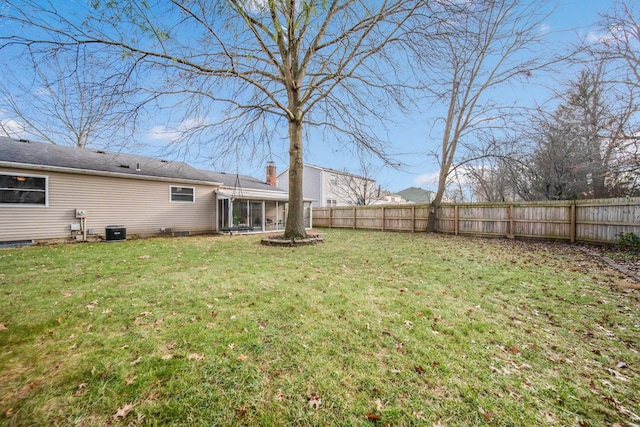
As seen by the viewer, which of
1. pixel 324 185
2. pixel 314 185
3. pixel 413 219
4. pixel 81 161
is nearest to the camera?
pixel 81 161

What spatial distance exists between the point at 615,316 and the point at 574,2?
9693 mm

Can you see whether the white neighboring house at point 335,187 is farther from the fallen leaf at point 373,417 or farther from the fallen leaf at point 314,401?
the fallen leaf at point 373,417

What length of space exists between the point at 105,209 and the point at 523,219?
1888 cm

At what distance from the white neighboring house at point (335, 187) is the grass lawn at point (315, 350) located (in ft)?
68.2

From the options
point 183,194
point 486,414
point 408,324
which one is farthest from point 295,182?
point 486,414

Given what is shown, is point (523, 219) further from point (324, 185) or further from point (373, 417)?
point (324, 185)

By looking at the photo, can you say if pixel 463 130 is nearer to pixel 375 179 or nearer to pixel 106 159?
pixel 375 179

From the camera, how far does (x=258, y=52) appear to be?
27.7ft

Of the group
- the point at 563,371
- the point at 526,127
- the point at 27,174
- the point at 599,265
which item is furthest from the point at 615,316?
the point at 27,174

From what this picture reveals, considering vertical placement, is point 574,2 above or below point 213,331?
above

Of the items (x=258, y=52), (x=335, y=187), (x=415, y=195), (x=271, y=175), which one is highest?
(x=258, y=52)

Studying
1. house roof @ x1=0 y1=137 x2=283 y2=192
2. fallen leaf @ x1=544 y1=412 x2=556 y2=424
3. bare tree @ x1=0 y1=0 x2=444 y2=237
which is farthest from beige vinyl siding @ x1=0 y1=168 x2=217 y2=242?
fallen leaf @ x1=544 y1=412 x2=556 y2=424

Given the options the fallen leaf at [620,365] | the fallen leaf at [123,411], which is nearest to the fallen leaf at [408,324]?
the fallen leaf at [620,365]

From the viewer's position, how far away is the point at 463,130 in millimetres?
13383
